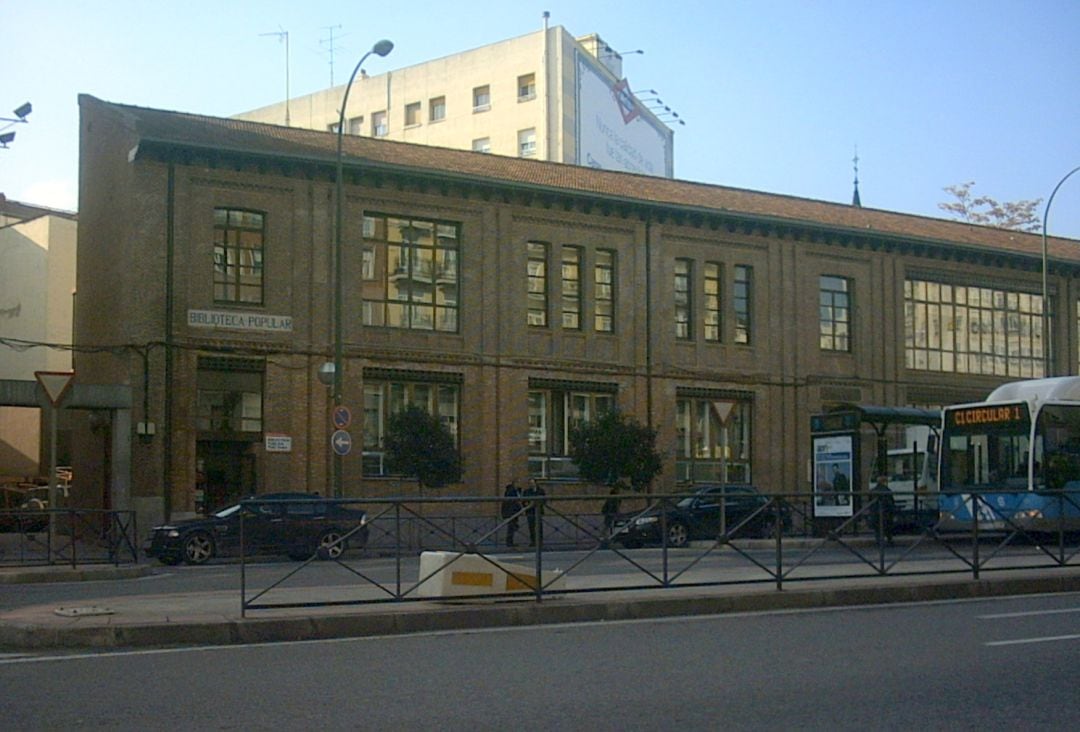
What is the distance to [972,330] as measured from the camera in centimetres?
4603

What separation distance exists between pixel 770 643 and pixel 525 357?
25.5 metres

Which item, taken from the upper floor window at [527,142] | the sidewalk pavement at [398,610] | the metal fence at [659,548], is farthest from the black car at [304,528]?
the upper floor window at [527,142]

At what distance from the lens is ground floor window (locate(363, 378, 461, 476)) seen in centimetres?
3441

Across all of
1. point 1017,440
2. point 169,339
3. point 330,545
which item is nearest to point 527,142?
point 169,339

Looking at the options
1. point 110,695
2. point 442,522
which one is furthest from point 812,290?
point 110,695

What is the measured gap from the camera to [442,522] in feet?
49.0

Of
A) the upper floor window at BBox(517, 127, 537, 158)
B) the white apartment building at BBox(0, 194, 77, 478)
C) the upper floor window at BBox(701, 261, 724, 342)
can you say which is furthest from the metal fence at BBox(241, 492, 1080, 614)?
the upper floor window at BBox(517, 127, 537, 158)

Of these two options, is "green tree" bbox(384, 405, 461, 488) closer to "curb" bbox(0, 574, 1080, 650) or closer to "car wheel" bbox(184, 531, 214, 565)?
"car wheel" bbox(184, 531, 214, 565)

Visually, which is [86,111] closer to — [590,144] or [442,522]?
[442,522]

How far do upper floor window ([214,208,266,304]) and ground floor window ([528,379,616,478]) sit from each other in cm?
823

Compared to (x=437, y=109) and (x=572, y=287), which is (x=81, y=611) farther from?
(x=437, y=109)

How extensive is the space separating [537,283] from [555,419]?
3.82 m

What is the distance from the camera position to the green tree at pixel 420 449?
32.8m

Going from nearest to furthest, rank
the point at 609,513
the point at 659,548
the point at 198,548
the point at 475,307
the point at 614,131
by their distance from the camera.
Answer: the point at 659,548 < the point at 609,513 < the point at 198,548 < the point at 475,307 < the point at 614,131
